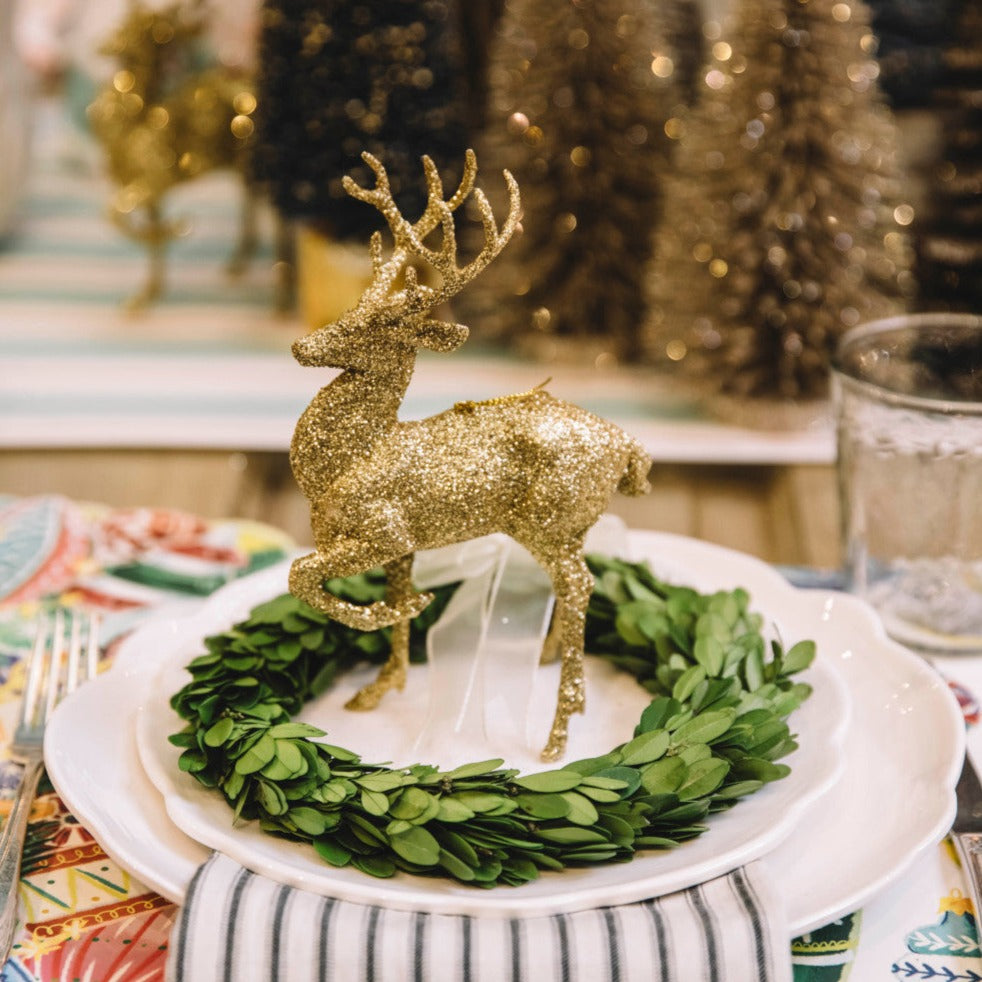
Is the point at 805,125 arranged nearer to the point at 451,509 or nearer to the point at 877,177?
the point at 877,177

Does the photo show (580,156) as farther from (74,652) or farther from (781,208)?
(74,652)

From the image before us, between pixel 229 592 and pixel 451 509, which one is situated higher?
pixel 451 509

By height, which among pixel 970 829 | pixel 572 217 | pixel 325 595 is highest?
pixel 572 217

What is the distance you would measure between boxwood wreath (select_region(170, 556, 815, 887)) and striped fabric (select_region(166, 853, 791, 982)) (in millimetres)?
33

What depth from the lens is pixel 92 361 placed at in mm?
1754

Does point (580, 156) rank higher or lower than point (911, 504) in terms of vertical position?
higher

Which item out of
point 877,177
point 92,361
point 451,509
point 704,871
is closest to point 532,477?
point 451,509

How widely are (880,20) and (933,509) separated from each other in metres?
1.03

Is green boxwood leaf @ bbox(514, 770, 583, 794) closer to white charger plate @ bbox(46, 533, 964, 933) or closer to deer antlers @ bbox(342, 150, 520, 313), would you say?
white charger plate @ bbox(46, 533, 964, 933)

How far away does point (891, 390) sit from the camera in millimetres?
914

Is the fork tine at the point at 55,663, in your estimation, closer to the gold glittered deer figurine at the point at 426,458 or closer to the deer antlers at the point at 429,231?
the gold glittered deer figurine at the point at 426,458

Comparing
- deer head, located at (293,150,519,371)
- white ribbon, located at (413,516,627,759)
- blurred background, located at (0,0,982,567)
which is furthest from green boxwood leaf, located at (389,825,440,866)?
blurred background, located at (0,0,982,567)

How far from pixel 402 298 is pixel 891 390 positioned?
44 cm

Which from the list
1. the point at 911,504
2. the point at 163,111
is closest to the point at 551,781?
the point at 911,504
